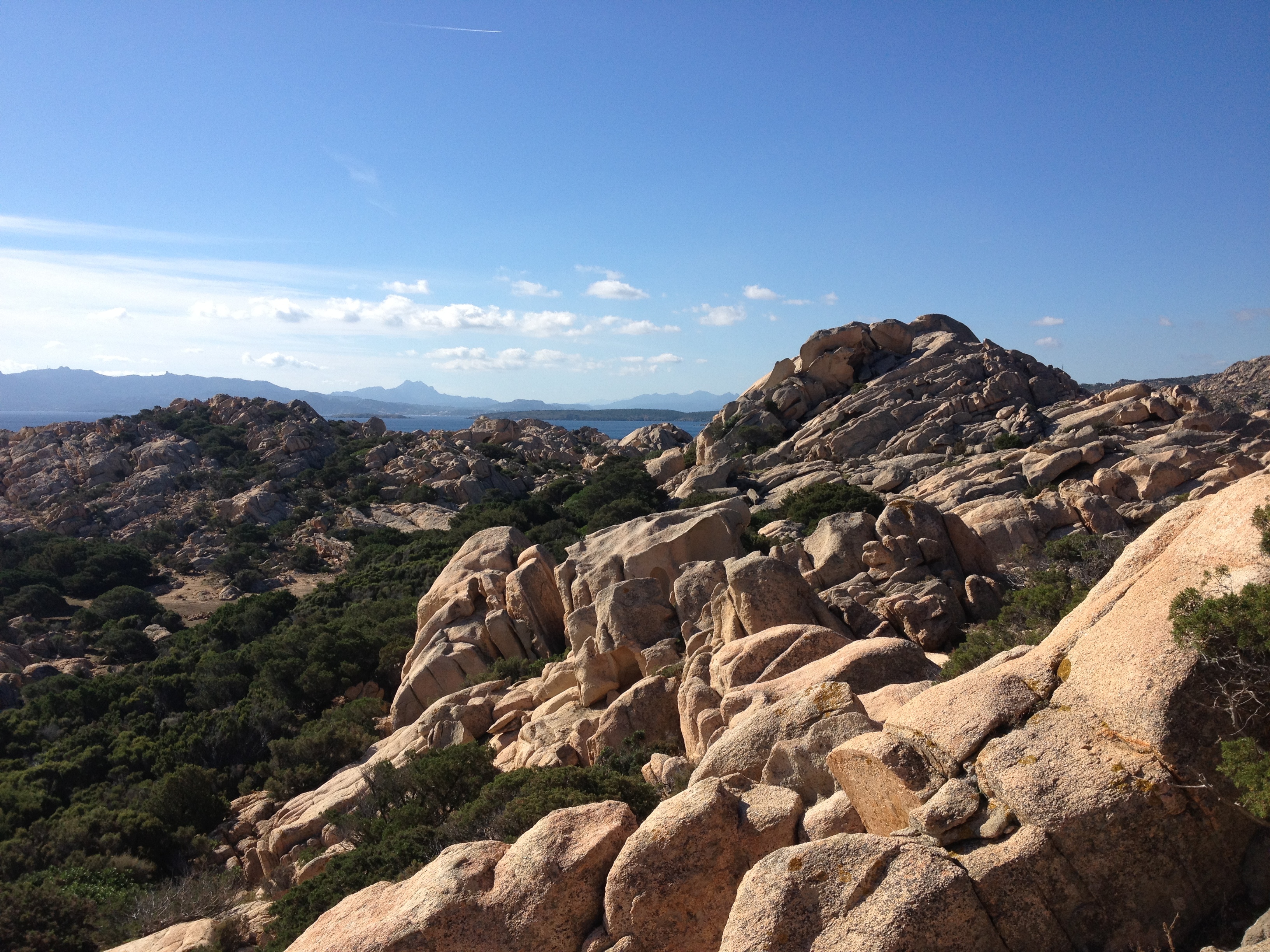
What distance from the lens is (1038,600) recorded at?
1606cm

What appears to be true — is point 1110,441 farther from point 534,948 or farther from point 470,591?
point 534,948

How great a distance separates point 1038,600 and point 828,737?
26.6 feet

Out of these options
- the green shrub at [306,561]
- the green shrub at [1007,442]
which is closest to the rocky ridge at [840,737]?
the green shrub at [1007,442]

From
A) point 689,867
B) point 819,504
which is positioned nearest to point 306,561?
point 819,504

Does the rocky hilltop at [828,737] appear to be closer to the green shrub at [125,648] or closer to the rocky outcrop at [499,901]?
the rocky outcrop at [499,901]

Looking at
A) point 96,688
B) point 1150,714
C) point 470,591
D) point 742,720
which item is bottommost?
point 96,688

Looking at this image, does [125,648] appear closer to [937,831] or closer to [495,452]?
[937,831]

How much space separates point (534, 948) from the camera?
8.46m

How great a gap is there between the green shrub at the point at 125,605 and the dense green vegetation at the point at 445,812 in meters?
44.6

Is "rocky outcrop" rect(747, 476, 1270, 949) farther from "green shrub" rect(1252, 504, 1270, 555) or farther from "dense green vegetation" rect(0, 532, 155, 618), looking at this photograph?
"dense green vegetation" rect(0, 532, 155, 618)

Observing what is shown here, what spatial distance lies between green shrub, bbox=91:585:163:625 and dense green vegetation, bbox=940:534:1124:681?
5361cm

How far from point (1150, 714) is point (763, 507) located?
3814 centimetres

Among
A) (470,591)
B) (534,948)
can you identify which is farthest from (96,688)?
(534,948)

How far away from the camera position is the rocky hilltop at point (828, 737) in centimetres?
705
